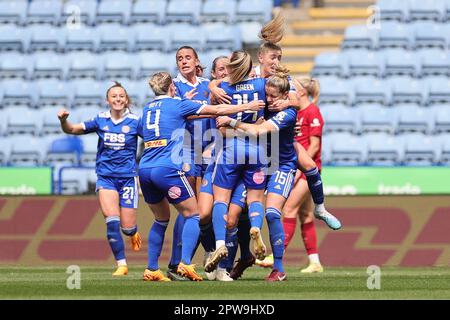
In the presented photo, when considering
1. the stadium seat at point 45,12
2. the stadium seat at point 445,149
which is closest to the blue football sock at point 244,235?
the stadium seat at point 445,149

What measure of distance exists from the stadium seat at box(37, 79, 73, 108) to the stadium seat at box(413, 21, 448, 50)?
6374 millimetres

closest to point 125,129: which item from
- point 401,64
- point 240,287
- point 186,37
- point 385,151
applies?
point 240,287

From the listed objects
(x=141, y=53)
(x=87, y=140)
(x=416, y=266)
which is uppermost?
(x=141, y=53)

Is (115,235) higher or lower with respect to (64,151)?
lower

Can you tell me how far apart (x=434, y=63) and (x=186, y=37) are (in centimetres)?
452

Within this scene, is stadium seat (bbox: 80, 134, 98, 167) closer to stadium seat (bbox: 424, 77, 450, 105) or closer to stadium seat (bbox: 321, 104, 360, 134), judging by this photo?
stadium seat (bbox: 321, 104, 360, 134)

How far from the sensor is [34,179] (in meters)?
18.9

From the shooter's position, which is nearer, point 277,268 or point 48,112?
point 277,268

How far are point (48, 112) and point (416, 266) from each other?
8.04 m

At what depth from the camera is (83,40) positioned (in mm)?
23688

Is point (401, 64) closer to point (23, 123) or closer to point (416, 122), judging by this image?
point (416, 122)

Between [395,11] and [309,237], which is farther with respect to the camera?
[395,11]
